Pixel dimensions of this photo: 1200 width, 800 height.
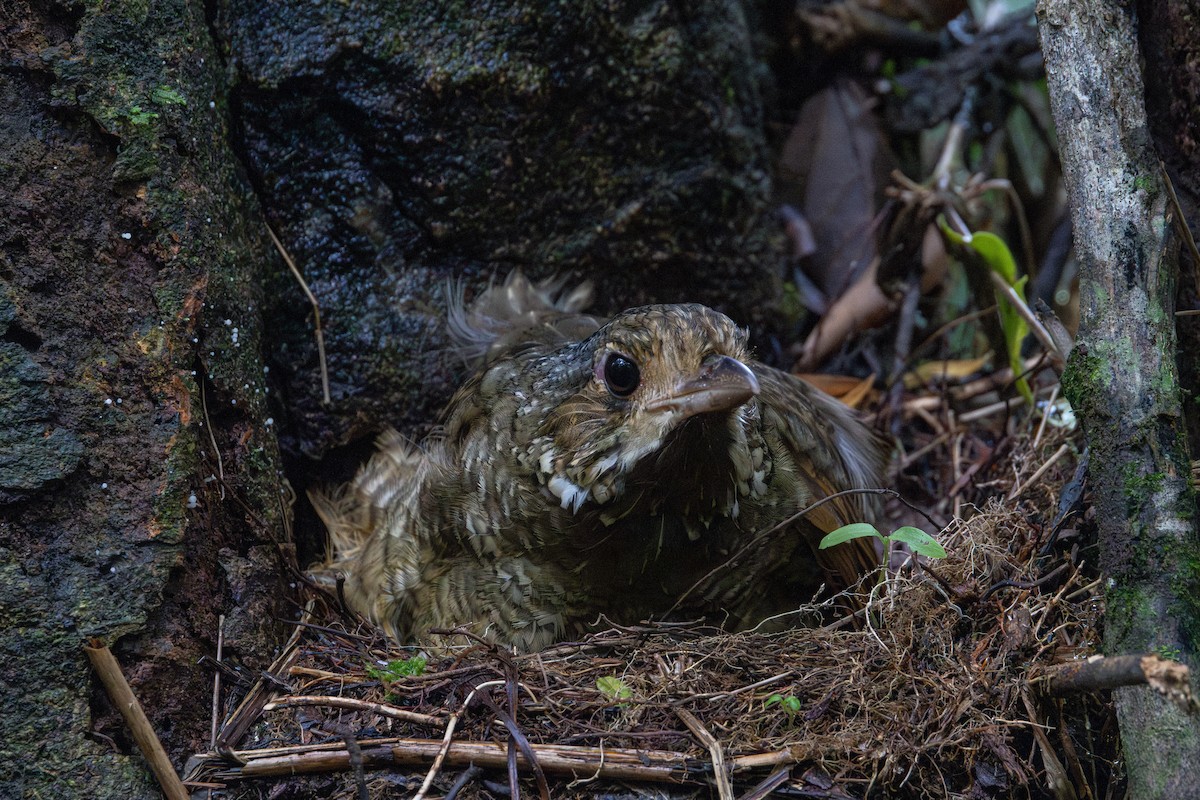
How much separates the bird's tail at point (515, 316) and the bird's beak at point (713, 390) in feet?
4.01

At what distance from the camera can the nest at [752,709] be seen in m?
2.46

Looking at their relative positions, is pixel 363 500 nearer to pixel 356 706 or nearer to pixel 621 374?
pixel 356 706

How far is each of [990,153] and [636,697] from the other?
4070 mm

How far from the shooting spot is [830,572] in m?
3.37

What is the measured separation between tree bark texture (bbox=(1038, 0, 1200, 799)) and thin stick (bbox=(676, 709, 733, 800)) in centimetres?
89

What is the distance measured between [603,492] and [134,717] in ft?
4.40

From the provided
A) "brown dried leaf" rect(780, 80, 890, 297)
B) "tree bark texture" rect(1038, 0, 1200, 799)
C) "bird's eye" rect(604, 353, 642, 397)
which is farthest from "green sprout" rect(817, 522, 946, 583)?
"brown dried leaf" rect(780, 80, 890, 297)

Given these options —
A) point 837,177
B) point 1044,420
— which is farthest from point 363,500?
point 837,177

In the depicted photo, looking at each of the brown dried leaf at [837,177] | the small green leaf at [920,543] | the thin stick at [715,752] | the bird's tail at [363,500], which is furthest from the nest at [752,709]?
the brown dried leaf at [837,177]

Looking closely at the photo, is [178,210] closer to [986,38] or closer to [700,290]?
[700,290]

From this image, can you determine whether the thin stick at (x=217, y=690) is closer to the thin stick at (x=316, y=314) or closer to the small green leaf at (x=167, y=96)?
the thin stick at (x=316, y=314)

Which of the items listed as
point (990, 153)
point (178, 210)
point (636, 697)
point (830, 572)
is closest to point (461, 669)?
point (636, 697)

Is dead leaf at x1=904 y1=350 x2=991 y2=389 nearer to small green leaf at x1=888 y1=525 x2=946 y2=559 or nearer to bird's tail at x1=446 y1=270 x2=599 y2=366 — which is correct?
bird's tail at x1=446 y1=270 x2=599 y2=366

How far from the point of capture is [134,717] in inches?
101
